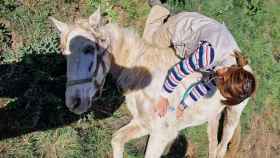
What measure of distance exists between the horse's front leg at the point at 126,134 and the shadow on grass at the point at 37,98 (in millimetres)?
1305

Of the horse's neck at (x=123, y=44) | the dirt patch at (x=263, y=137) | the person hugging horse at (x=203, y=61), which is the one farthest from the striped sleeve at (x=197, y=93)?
the dirt patch at (x=263, y=137)

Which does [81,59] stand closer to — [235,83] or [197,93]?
[235,83]

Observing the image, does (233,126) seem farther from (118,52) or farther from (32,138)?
(32,138)

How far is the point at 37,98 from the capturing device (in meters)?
7.30

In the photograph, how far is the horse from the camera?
4898 mm

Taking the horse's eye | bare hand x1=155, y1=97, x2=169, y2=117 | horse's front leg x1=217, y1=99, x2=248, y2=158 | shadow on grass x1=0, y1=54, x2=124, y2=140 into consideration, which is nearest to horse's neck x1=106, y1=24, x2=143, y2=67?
the horse's eye

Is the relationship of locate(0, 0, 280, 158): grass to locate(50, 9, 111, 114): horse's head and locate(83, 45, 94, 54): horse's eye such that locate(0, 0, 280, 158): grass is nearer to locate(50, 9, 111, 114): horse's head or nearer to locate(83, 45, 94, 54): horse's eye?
locate(50, 9, 111, 114): horse's head

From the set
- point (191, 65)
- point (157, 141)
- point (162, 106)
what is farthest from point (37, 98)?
point (191, 65)

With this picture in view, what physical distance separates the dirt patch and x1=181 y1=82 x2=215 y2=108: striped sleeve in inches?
114

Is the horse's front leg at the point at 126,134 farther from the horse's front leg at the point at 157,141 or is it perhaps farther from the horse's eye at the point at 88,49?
the horse's eye at the point at 88,49

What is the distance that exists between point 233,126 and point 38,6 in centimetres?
377

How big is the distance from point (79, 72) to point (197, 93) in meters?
1.60

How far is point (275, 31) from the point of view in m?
10.3

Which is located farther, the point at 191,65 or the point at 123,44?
the point at 123,44
